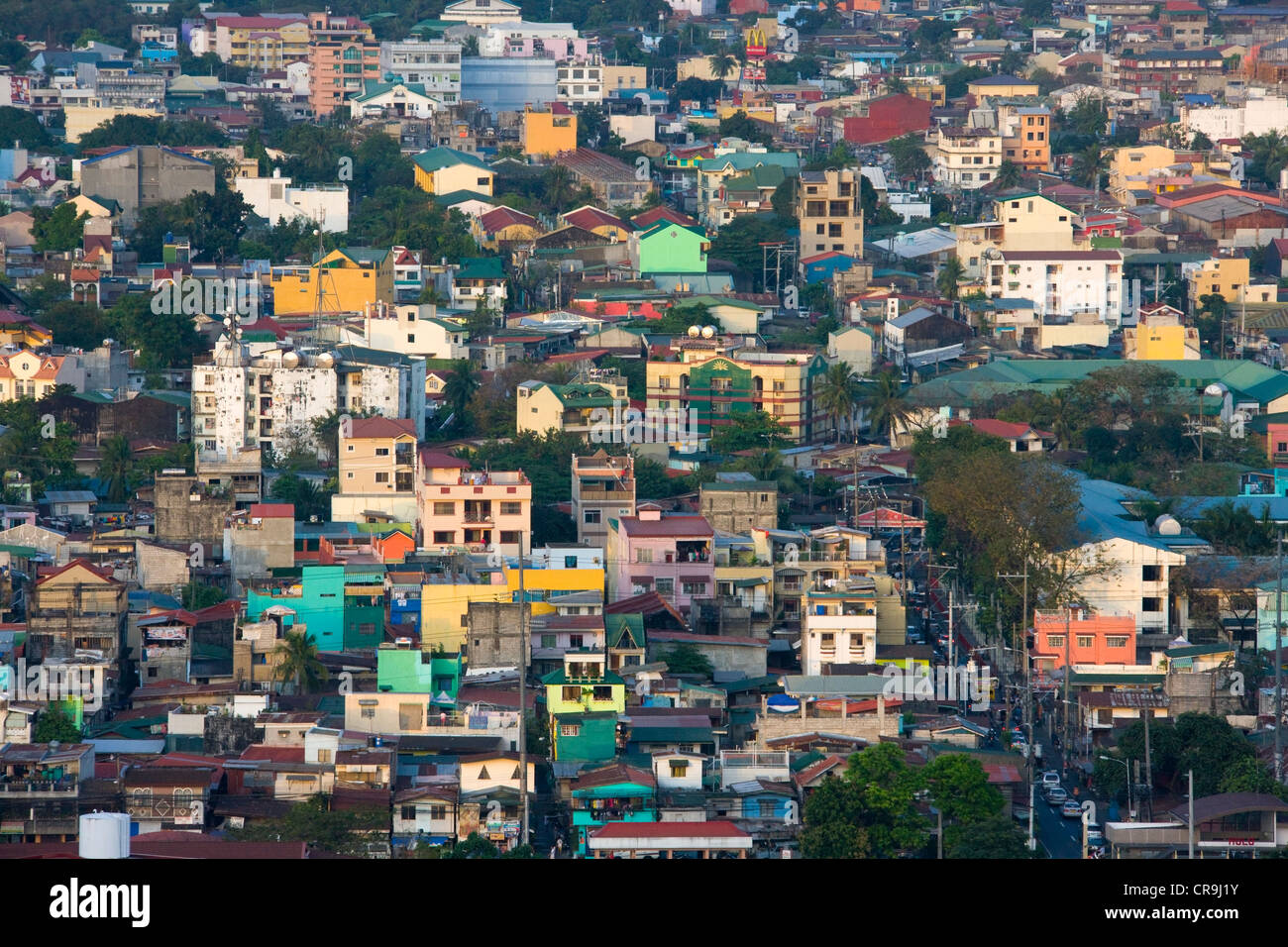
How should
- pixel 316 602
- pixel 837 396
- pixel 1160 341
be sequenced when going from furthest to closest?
pixel 1160 341, pixel 837 396, pixel 316 602

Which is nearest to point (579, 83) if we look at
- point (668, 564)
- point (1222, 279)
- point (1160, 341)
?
point (1222, 279)

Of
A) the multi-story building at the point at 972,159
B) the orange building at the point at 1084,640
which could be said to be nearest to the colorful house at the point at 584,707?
the orange building at the point at 1084,640

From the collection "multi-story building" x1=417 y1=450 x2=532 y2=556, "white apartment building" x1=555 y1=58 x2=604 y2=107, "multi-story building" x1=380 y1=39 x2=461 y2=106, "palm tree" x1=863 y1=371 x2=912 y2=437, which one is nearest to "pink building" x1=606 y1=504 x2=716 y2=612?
"multi-story building" x1=417 y1=450 x2=532 y2=556

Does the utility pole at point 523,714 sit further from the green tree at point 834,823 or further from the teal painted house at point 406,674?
the green tree at point 834,823

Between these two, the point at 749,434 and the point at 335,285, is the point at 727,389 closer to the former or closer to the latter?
the point at 749,434

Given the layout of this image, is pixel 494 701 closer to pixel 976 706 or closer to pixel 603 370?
pixel 976 706

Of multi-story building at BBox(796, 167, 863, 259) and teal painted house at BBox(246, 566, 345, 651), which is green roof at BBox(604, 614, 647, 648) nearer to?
teal painted house at BBox(246, 566, 345, 651)
